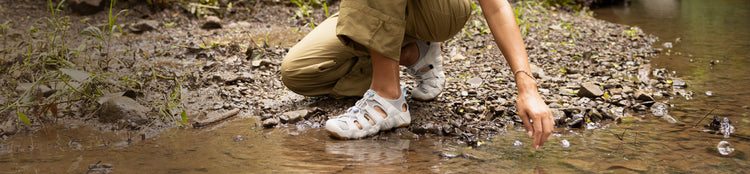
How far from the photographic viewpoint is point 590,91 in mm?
2490

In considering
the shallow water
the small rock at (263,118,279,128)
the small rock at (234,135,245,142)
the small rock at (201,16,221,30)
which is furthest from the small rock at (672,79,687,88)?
the small rock at (201,16,221,30)

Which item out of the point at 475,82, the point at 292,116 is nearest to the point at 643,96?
the point at 475,82

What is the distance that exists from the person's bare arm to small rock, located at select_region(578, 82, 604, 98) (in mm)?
872

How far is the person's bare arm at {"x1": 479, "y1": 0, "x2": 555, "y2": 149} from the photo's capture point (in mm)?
1587

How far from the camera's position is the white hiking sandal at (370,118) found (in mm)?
1979

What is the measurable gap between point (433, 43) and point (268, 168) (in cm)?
109

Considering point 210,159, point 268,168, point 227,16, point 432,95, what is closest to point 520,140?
point 432,95

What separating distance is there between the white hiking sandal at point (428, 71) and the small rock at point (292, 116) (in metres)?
0.50

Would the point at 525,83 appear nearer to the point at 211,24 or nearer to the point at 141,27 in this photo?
the point at 211,24

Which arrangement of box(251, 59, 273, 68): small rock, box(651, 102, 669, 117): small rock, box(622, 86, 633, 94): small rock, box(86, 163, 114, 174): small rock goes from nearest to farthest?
box(86, 163, 114, 174): small rock → box(651, 102, 669, 117): small rock → box(622, 86, 633, 94): small rock → box(251, 59, 273, 68): small rock

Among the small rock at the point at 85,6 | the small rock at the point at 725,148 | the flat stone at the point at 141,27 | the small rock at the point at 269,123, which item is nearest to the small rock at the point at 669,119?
the small rock at the point at 725,148

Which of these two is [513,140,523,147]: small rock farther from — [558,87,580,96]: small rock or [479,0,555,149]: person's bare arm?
[558,87,580,96]: small rock

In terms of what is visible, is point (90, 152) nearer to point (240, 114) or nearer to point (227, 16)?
point (240, 114)

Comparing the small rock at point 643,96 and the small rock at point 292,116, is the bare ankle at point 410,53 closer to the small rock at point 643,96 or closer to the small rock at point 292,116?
the small rock at point 292,116
